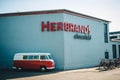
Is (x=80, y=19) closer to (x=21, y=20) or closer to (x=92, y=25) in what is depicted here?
(x=92, y=25)

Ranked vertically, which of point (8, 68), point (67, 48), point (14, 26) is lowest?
point (8, 68)

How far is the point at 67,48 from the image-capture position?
98.8 ft

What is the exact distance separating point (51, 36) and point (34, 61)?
4341 mm

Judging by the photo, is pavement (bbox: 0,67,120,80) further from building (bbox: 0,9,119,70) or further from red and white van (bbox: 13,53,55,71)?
building (bbox: 0,9,119,70)

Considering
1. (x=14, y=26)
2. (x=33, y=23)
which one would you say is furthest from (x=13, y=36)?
(x=33, y=23)

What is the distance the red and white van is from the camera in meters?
27.3

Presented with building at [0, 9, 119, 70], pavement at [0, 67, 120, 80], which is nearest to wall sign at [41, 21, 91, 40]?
building at [0, 9, 119, 70]

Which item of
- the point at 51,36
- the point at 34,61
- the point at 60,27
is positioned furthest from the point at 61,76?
the point at 60,27

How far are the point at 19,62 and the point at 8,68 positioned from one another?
168 inches

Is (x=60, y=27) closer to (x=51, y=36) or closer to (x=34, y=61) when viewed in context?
(x=51, y=36)

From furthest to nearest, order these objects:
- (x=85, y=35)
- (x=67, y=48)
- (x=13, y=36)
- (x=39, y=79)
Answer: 1. (x=85, y=35)
2. (x=13, y=36)
3. (x=67, y=48)
4. (x=39, y=79)

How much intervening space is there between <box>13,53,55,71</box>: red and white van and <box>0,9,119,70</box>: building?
7.79 ft

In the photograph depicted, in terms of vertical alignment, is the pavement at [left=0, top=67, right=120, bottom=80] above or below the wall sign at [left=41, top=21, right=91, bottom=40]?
below

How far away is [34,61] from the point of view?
27.7m
